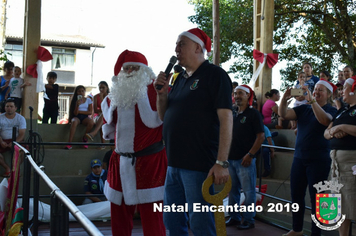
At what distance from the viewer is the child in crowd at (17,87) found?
8.68m

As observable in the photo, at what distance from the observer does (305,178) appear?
4535mm

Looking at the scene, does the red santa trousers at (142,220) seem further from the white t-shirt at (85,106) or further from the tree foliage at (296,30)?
the tree foliage at (296,30)

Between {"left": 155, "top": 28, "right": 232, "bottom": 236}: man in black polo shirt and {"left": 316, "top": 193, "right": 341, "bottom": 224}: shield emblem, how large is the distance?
1933mm

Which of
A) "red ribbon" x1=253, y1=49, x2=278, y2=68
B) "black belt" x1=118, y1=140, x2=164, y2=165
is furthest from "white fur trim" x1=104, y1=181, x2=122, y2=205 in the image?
"red ribbon" x1=253, y1=49, x2=278, y2=68

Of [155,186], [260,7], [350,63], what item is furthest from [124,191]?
[350,63]

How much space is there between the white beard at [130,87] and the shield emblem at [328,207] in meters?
2.16

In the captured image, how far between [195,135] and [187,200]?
420mm

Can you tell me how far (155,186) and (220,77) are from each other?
108cm

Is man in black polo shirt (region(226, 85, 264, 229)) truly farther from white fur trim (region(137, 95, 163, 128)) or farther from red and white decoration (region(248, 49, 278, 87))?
red and white decoration (region(248, 49, 278, 87))

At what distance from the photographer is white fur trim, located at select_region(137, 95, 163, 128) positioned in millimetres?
3270

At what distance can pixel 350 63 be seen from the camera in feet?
43.0

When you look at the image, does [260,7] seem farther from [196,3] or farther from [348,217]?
[348,217]

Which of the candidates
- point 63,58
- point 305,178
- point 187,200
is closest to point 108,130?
point 187,200

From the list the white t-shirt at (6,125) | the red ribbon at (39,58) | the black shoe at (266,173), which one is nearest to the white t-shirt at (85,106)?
the red ribbon at (39,58)
